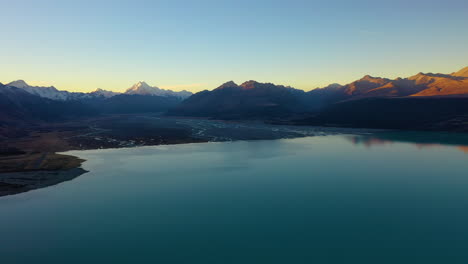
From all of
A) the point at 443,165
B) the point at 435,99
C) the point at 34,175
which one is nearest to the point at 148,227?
the point at 34,175

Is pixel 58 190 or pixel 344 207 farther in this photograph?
pixel 58 190

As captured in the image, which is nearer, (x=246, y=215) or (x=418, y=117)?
(x=246, y=215)

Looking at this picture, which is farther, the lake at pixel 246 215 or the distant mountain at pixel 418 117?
the distant mountain at pixel 418 117

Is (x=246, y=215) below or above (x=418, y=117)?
below

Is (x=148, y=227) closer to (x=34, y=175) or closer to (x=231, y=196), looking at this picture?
(x=231, y=196)

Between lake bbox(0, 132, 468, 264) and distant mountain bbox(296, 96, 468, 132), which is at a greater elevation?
distant mountain bbox(296, 96, 468, 132)

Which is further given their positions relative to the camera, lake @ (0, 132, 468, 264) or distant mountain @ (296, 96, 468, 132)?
distant mountain @ (296, 96, 468, 132)

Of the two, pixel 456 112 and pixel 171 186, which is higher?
pixel 456 112

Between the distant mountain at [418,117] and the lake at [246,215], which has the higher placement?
the distant mountain at [418,117]
